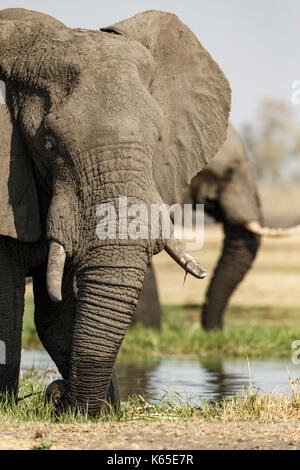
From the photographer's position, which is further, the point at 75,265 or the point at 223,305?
the point at 223,305

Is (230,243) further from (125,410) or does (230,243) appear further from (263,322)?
(125,410)

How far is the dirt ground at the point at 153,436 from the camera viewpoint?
18.5ft

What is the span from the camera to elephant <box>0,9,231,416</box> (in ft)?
20.7

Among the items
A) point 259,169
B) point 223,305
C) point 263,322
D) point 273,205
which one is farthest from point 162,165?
point 259,169

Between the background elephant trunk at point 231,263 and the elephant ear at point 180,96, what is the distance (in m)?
5.66

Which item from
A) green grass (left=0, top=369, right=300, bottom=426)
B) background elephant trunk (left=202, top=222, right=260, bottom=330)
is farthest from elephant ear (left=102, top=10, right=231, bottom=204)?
background elephant trunk (left=202, top=222, right=260, bottom=330)

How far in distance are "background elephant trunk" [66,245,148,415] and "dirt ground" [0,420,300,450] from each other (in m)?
0.30

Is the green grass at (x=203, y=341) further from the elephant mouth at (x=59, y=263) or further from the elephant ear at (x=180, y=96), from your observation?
the elephant mouth at (x=59, y=263)

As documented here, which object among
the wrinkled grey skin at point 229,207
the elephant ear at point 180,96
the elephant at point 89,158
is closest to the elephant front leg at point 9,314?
the elephant at point 89,158

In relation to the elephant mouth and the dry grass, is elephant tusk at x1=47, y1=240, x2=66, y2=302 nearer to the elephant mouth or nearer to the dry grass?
the elephant mouth

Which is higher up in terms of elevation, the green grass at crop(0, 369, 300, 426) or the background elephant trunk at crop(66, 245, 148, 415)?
the background elephant trunk at crop(66, 245, 148, 415)

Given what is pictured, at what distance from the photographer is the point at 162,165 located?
23.6 feet
